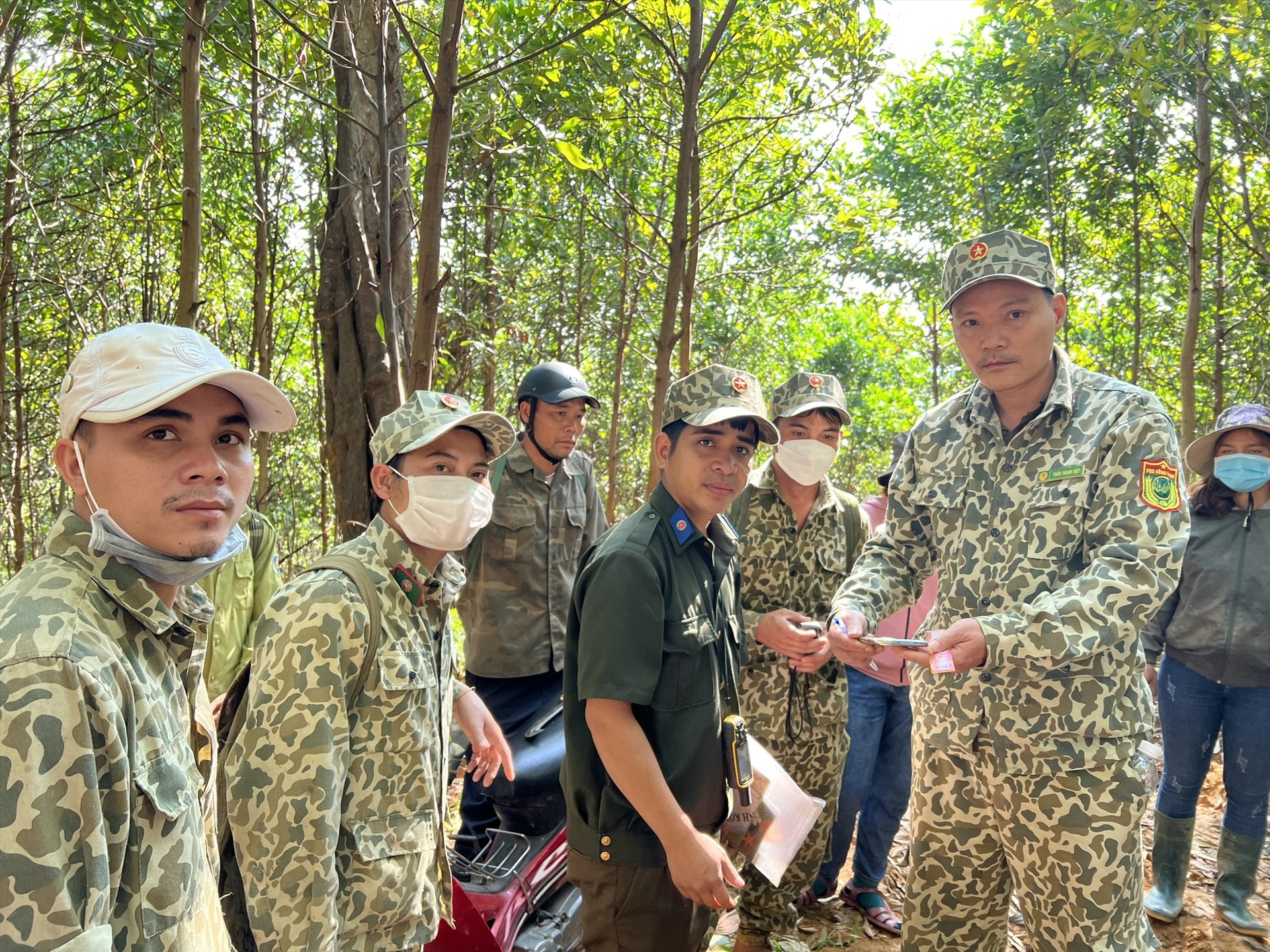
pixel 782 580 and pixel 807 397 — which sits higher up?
pixel 807 397

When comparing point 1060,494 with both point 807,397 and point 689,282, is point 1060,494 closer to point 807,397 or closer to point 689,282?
point 807,397

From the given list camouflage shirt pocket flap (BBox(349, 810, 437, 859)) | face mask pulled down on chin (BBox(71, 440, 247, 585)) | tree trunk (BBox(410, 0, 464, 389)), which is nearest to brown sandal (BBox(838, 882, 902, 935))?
camouflage shirt pocket flap (BBox(349, 810, 437, 859))

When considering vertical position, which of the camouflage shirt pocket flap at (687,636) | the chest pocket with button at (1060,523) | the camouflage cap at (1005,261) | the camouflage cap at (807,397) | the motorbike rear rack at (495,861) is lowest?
the motorbike rear rack at (495,861)

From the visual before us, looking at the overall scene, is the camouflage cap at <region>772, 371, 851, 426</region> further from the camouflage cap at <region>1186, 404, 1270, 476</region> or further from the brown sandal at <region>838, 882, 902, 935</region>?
the brown sandal at <region>838, 882, 902, 935</region>

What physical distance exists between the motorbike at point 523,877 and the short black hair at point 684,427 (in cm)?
139

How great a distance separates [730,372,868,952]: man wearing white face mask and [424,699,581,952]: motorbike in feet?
2.85

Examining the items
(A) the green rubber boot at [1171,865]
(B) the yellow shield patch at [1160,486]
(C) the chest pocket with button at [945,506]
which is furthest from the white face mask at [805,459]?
(A) the green rubber boot at [1171,865]

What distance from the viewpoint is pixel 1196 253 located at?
237 inches

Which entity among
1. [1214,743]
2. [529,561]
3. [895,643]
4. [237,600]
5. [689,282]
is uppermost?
[689,282]

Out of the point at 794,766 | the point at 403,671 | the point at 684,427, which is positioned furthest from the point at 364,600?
the point at 794,766

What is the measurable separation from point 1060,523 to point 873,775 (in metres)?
2.24

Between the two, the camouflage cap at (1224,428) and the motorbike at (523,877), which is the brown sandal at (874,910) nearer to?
the motorbike at (523,877)

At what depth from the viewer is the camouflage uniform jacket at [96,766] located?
1044 millimetres

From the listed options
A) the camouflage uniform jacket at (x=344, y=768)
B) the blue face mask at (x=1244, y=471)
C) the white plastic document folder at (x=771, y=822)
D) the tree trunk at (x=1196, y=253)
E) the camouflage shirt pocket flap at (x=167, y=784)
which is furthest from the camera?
the tree trunk at (x=1196, y=253)
